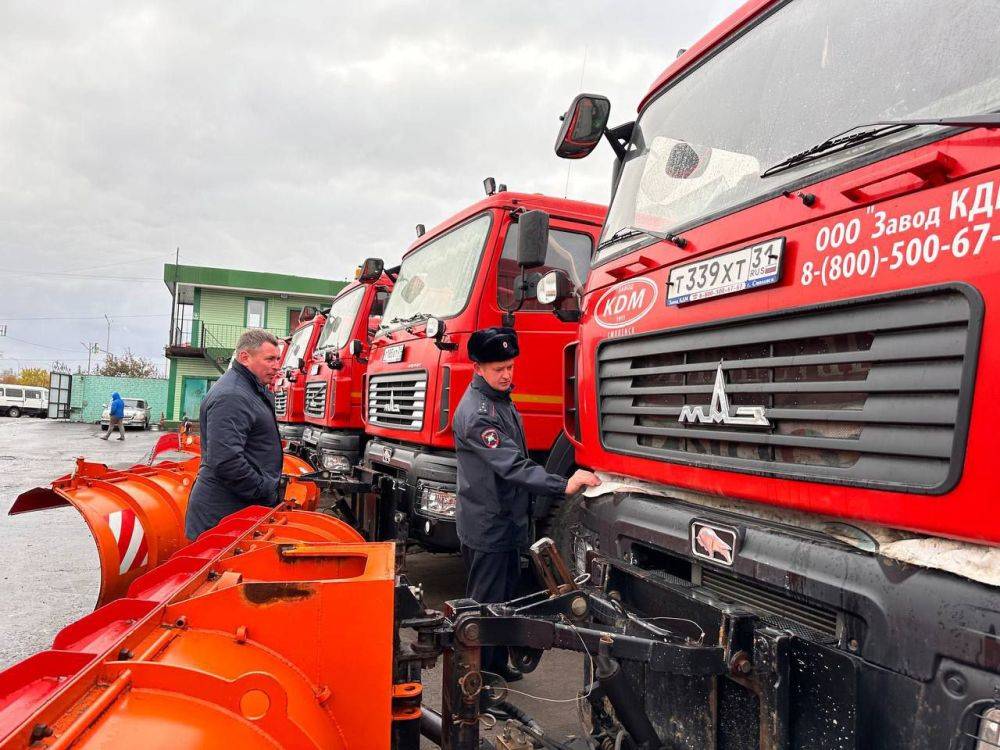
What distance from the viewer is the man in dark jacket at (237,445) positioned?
4.06 meters

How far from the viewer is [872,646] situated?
64.0 inches

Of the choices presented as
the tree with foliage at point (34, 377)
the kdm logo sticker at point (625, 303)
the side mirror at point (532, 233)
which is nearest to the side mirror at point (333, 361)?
the side mirror at point (532, 233)

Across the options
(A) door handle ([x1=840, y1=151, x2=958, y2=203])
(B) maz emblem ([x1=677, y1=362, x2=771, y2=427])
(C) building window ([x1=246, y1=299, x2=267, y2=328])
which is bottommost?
(B) maz emblem ([x1=677, y1=362, x2=771, y2=427])

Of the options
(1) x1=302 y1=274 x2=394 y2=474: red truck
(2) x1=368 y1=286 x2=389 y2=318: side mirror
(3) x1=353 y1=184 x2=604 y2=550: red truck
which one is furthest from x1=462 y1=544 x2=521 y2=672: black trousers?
(2) x1=368 y1=286 x2=389 y2=318: side mirror

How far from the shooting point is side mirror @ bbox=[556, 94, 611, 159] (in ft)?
10.7

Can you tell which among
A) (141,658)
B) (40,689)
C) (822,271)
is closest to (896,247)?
(822,271)

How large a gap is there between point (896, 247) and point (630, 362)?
3.84 feet

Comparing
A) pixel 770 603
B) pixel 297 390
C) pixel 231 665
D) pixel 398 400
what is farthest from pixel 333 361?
pixel 770 603

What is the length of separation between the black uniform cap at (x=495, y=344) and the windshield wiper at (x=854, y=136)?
5.35 ft

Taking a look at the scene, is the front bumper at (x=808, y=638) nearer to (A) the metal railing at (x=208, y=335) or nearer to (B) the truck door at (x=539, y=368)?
(B) the truck door at (x=539, y=368)

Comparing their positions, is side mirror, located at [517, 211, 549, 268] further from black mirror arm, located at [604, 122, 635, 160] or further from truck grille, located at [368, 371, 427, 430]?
truck grille, located at [368, 371, 427, 430]

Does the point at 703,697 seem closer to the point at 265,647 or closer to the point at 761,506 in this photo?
the point at 761,506

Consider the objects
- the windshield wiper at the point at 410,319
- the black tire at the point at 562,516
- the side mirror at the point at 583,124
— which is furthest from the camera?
the windshield wiper at the point at 410,319

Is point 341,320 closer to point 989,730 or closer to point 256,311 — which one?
point 989,730
